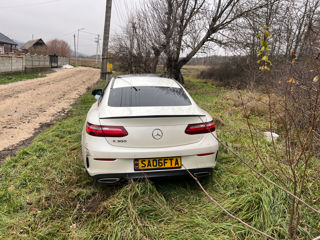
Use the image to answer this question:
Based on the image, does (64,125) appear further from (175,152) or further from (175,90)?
(175,152)

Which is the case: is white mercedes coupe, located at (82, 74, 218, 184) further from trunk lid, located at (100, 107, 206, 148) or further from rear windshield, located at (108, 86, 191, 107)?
rear windshield, located at (108, 86, 191, 107)

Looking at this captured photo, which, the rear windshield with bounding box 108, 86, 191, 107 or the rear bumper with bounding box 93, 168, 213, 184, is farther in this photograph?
the rear windshield with bounding box 108, 86, 191, 107

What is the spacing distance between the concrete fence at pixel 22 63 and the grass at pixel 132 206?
17.6 metres

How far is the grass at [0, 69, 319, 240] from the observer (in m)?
2.30

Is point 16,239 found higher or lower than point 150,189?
lower

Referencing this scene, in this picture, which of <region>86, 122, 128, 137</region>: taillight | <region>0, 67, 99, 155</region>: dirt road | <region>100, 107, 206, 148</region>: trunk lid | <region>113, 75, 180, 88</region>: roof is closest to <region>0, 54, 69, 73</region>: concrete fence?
<region>0, 67, 99, 155</region>: dirt road

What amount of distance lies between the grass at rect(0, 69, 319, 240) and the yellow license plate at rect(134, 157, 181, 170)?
25cm

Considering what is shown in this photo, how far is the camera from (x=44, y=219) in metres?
2.54

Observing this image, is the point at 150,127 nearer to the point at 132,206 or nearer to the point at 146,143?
the point at 146,143

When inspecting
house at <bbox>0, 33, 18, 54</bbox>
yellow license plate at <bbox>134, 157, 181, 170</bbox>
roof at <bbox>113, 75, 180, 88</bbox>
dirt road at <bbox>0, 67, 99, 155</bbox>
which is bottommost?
dirt road at <bbox>0, 67, 99, 155</bbox>

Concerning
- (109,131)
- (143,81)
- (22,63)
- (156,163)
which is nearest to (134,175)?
(156,163)

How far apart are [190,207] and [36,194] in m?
1.93

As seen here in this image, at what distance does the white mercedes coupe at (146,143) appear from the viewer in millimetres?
2646

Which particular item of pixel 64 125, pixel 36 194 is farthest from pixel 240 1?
pixel 36 194
